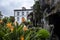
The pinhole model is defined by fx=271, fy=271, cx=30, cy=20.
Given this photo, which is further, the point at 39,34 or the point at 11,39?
the point at 39,34

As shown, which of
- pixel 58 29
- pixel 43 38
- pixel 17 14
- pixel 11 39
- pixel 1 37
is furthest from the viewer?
pixel 17 14

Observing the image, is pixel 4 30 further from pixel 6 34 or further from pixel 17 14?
pixel 17 14

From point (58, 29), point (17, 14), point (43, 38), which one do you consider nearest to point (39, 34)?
point (43, 38)

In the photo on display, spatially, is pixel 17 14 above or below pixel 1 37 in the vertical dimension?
below

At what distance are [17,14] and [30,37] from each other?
7552 cm

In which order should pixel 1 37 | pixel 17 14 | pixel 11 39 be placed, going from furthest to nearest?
pixel 17 14 < pixel 1 37 < pixel 11 39

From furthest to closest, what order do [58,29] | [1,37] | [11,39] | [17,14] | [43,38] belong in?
[17,14] < [58,29] < [43,38] < [1,37] < [11,39]

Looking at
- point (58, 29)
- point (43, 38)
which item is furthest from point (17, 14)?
point (43, 38)

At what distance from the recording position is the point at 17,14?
82.4 m

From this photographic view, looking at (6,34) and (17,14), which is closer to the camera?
(6,34)

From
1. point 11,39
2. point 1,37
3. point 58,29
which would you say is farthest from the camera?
point 58,29

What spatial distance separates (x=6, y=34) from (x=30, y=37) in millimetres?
624

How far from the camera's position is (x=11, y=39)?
6.90m

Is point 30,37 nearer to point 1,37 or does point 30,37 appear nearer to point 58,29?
point 1,37
